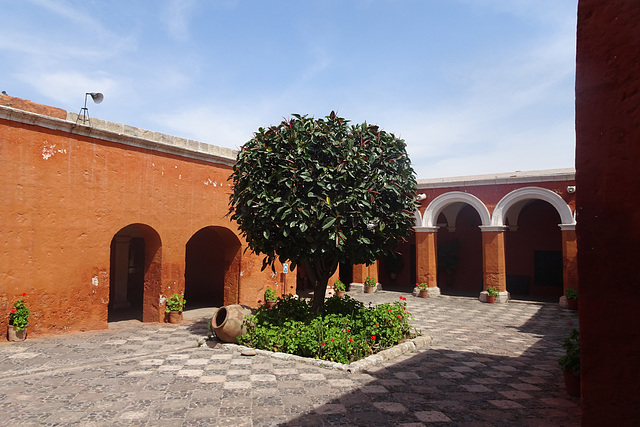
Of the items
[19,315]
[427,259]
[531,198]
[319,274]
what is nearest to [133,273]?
[19,315]

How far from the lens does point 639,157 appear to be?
7.12ft

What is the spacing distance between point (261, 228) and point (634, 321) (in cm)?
586

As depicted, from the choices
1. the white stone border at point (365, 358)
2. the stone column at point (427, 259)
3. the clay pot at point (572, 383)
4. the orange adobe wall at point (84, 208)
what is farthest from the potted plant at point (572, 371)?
the stone column at point (427, 259)

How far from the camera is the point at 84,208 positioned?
28.4ft

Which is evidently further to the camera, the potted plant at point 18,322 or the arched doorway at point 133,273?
the arched doorway at point 133,273

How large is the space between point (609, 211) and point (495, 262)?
13541mm

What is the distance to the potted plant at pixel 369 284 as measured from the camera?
17.4m

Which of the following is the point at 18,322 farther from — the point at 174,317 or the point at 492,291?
the point at 492,291

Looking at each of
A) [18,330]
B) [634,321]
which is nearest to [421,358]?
[634,321]

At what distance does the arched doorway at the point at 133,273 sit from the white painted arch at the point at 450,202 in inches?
400

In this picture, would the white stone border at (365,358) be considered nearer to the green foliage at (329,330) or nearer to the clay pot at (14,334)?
the green foliage at (329,330)

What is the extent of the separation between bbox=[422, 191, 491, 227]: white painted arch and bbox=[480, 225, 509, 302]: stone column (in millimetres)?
429

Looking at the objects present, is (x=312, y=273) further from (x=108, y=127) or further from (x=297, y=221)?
(x=108, y=127)

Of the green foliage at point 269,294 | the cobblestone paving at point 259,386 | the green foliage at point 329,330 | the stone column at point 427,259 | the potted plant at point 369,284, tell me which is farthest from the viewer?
the potted plant at point 369,284
